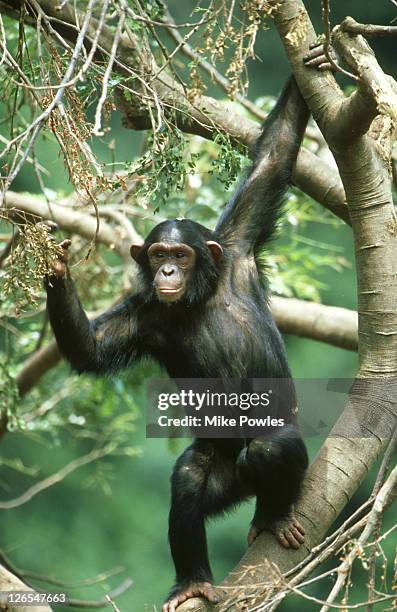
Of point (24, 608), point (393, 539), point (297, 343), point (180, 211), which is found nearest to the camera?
point (24, 608)

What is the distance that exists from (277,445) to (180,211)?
4.10 metres

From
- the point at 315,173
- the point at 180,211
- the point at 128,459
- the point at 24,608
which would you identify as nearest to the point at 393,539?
the point at 128,459

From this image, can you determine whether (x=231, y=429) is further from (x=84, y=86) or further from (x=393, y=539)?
(x=393, y=539)

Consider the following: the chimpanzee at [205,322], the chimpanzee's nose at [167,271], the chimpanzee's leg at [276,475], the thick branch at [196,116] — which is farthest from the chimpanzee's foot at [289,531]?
the thick branch at [196,116]

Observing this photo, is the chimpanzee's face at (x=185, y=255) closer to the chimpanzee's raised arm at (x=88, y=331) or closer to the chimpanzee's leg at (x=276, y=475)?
the chimpanzee's raised arm at (x=88, y=331)

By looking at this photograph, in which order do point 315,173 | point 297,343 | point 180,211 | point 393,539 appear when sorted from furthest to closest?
point 297,343
point 393,539
point 180,211
point 315,173

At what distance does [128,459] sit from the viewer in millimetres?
14891

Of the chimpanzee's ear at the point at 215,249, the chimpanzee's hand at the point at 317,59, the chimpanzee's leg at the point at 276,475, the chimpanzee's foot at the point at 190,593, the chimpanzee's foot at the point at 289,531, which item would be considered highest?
the chimpanzee's hand at the point at 317,59

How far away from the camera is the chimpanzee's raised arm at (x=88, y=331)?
4.80 m

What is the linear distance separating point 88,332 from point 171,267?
23.2 inches

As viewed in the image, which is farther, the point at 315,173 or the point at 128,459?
the point at 128,459

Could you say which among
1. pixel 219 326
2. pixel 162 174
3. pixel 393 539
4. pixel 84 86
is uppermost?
pixel 84 86

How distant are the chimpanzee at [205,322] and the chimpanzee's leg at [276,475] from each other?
0.06ft

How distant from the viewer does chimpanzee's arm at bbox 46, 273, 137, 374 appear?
15.8 ft
